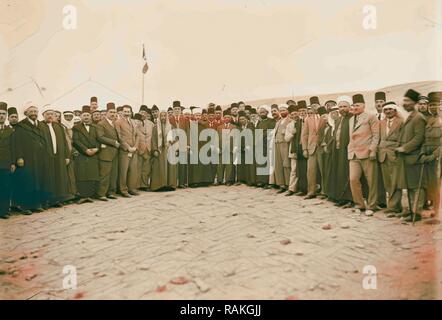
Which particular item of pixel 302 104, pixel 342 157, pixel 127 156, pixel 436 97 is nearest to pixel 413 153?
pixel 436 97

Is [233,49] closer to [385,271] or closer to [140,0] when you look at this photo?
[140,0]

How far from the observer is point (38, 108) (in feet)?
16.2

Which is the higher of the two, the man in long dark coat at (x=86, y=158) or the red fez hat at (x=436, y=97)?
the red fez hat at (x=436, y=97)

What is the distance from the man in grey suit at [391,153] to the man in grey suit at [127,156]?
3068 mm

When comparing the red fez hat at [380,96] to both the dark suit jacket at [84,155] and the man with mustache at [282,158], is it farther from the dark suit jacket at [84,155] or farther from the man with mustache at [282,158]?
the dark suit jacket at [84,155]

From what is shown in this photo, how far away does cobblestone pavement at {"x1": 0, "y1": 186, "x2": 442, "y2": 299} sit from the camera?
4.02 meters

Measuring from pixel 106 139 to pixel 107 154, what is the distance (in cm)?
20

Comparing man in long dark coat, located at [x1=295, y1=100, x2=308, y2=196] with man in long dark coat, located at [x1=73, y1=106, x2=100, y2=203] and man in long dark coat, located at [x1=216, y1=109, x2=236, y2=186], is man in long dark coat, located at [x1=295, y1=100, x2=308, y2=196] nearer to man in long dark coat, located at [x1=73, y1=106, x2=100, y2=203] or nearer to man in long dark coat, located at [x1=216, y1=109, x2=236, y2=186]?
man in long dark coat, located at [x1=216, y1=109, x2=236, y2=186]

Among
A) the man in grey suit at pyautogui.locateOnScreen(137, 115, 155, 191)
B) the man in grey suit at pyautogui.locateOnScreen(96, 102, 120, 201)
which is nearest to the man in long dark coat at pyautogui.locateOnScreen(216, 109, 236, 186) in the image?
the man in grey suit at pyautogui.locateOnScreen(137, 115, 155, 191)

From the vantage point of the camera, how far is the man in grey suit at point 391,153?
459 cm

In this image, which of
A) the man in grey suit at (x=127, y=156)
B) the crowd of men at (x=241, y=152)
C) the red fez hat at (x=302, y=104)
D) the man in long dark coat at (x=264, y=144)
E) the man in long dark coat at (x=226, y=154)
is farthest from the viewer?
the man in long dark coat at (x=226, y=154)

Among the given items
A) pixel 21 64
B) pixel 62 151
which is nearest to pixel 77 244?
pixel 62 151

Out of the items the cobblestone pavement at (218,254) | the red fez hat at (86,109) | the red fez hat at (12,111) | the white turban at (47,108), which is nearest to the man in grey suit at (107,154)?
the red fez hat at (86,109)

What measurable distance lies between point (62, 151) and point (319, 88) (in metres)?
3.15
